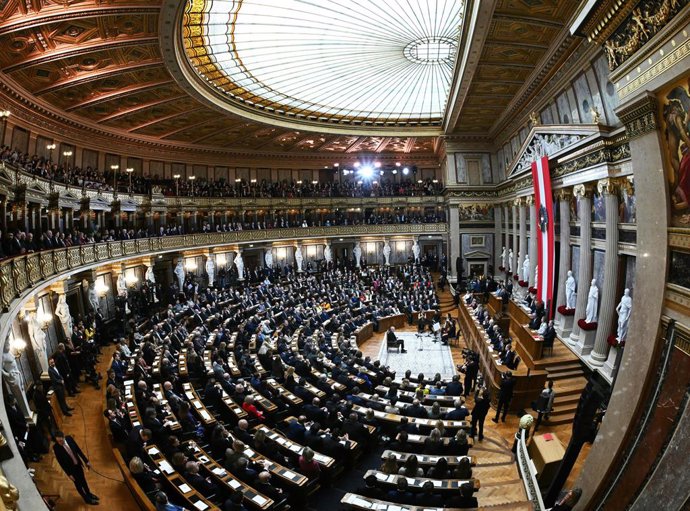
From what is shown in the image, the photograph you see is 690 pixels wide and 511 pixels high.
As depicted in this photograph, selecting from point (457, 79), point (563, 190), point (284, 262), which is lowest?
point (284, 262)

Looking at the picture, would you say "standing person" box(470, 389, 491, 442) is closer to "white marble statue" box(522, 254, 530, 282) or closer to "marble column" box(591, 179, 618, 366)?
"marble column" box(591, 179, 618, 366)

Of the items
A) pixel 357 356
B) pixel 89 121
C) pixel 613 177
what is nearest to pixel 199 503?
pixel 357 356

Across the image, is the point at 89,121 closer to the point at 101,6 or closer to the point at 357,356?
the point at 101,6

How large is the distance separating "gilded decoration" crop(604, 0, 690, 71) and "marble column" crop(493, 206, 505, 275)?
24006 millimetres

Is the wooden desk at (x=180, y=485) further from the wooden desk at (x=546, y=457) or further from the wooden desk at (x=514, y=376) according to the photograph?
the wooden desk at (x=514, y=376)

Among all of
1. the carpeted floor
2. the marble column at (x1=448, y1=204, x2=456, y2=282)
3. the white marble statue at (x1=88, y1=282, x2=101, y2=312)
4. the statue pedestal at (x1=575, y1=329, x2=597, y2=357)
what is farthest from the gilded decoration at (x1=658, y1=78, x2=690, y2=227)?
the marble column at (x1=448, y1=204, x2=456, y2=282)

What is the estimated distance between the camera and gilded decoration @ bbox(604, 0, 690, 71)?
17.0 feet

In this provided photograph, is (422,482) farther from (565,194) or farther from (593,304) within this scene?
(565,194)

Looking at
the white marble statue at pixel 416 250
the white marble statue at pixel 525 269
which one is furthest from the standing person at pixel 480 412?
the white marble statue at pixel 416 250

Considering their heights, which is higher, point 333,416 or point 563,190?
point 563,190

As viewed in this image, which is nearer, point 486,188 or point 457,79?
point 457,79

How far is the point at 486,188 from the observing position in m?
29.9

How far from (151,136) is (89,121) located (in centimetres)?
534

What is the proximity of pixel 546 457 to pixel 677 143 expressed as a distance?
630cm
